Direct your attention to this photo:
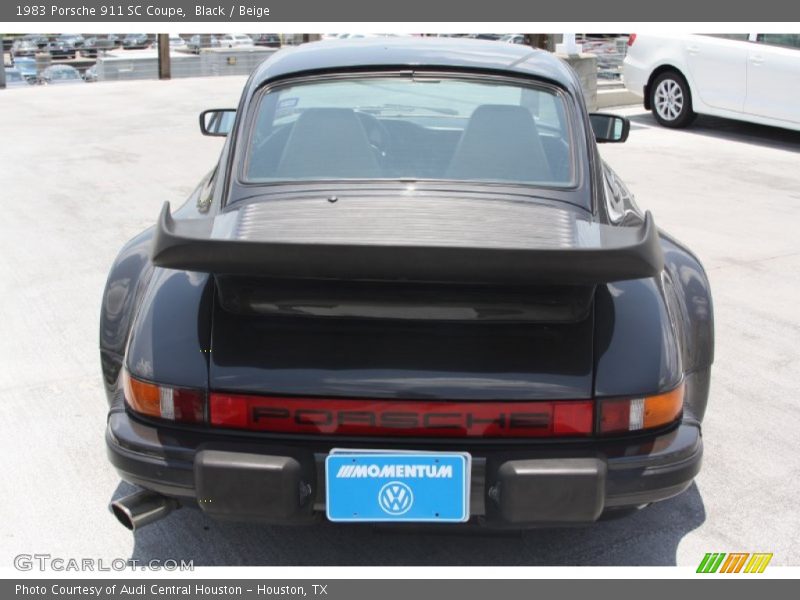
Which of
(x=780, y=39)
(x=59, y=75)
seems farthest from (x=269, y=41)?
(x=780, y=39)

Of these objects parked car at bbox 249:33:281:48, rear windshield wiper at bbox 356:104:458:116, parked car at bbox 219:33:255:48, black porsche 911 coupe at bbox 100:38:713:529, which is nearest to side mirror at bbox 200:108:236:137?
rear windshield wiper at bbox 356:104:458:116

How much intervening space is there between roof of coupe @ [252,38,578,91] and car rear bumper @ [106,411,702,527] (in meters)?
1.57

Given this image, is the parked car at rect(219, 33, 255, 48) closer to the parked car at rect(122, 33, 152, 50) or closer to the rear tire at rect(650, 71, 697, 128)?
the parked car at rect(122, 33, 152, 50)

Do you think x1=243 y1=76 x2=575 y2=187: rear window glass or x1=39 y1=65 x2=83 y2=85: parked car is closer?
x1=243 y1=76 x2=575 y2=187: rear window glass

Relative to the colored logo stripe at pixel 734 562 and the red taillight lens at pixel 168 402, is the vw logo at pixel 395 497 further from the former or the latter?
the colored logo stripe at pixel 734 562

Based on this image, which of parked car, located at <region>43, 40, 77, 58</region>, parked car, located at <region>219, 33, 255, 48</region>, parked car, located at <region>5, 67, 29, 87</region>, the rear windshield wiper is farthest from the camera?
parked car, located at <region>219, 33, 255, 48</region>

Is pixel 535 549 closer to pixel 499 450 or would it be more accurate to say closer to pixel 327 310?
pixel 499 450

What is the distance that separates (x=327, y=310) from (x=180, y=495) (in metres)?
0.69

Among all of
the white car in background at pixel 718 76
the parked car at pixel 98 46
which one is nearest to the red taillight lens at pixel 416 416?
the white car in background at pixel 718 76

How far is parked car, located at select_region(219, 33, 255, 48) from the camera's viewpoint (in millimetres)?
33094

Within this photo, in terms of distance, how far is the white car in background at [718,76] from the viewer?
34.8ft

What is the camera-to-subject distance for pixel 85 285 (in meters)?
5.82

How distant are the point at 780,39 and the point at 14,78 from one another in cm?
1317

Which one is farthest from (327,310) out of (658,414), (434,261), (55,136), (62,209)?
(55,136)
